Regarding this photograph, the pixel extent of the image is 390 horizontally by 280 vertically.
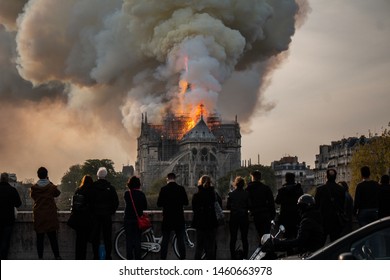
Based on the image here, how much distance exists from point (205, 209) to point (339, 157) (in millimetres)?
152275

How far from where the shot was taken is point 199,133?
191 metres

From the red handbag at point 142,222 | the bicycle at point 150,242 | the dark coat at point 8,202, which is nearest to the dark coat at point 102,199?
the red handbag at point 142,222

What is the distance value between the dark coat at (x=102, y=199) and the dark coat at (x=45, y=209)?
0.69 meters

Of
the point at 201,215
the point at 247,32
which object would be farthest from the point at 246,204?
the point at 247,32

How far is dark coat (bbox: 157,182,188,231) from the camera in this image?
1883 centimetres

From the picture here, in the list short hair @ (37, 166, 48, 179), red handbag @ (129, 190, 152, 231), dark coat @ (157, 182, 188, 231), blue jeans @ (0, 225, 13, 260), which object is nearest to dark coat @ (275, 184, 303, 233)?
dark coat @ (157, 182, 188, 231)

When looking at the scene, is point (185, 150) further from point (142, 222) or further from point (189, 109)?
point (142, 222)

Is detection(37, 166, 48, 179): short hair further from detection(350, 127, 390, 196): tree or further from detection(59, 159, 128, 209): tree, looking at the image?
detection(59, 159, 128, 209): tree

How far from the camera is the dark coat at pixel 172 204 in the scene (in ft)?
61.8

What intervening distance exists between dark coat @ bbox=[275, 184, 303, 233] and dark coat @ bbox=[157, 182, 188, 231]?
5.70 ft

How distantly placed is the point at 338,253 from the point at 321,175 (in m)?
175

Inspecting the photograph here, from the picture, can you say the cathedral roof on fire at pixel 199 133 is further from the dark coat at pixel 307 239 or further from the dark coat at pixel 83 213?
the dark coat at pixel 307 239

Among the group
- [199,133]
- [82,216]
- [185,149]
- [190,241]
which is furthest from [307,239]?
[185,149]

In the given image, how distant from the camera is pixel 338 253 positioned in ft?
30.3
